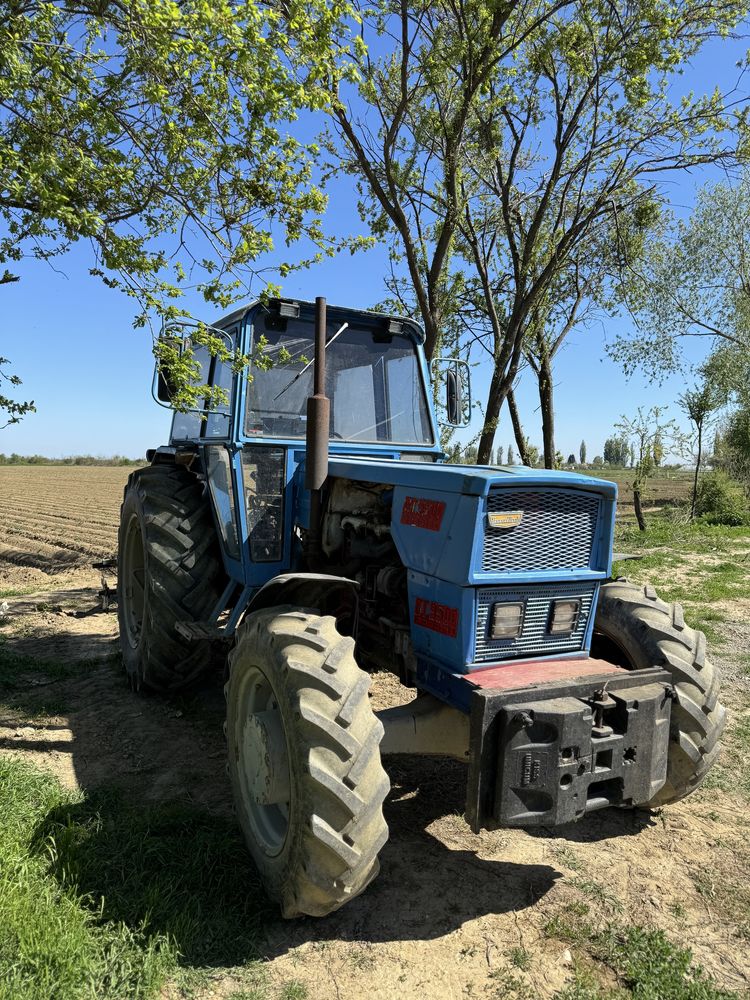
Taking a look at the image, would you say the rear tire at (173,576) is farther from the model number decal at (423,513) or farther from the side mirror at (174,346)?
the model number decal at (423,513)

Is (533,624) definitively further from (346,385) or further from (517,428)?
(517,428)

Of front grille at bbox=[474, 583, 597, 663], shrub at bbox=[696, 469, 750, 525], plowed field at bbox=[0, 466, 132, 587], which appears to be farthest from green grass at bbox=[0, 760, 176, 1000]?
shrub at bbox=[696, 469, 750, 525]

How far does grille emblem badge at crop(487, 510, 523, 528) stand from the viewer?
298cm

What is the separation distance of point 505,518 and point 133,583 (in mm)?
3666

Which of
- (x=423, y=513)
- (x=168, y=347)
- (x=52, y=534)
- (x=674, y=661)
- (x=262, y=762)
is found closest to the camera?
(x=262, y=762)

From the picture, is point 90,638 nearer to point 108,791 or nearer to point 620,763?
point 108,791

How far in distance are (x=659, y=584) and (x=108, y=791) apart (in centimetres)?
818

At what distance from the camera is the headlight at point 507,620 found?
3.08 meters

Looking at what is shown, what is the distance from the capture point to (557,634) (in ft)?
10.9

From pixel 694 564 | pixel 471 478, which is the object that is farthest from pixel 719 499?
pixel 471 478

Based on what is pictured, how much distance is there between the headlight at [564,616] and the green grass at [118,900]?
1.72 metres

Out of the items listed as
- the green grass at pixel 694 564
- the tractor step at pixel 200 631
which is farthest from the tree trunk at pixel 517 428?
the tractor step at pixel 200 631

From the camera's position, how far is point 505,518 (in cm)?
301

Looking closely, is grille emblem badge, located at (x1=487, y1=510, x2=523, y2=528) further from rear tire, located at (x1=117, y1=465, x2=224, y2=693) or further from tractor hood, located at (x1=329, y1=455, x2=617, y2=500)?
rear tire, located at (x1=117, y1=465, x2=224, y2=693)
